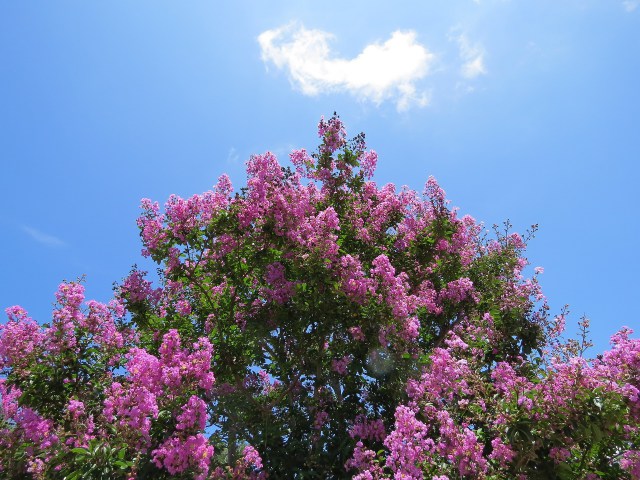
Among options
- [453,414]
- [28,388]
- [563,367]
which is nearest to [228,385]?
[28,388]

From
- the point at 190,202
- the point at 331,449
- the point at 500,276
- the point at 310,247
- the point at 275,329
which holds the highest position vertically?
the point at 500,276

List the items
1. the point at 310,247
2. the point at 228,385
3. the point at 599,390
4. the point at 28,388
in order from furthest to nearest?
1. the point at 228,385
2. the point at 310,247
3. the point at 28,388
4. the point at 599,390

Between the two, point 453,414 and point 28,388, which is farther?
point 28,388

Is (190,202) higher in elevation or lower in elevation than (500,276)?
lower

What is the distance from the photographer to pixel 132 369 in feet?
16.6

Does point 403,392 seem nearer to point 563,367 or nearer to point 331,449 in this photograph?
point 331,449

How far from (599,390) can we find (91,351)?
6274 mm

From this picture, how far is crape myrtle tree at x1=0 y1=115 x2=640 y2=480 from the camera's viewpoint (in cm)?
478

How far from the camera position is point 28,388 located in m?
6.12

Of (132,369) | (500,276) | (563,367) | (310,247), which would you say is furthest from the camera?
(500,276)

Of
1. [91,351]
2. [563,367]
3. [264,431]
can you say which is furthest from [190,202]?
[563,367]

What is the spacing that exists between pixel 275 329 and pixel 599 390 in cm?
485

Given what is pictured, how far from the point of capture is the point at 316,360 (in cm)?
768

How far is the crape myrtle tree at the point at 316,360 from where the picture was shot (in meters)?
4.78
